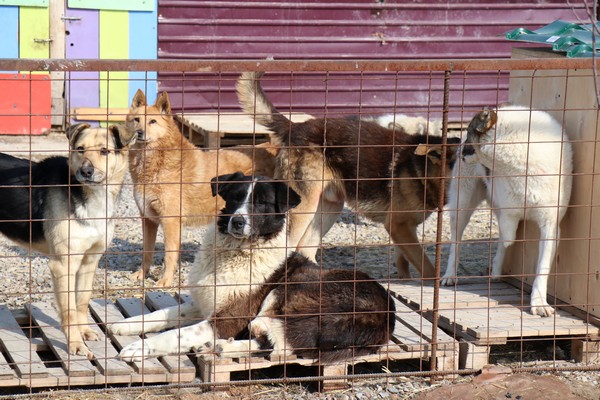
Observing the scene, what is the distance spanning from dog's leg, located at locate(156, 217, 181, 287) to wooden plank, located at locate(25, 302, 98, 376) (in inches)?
47.6

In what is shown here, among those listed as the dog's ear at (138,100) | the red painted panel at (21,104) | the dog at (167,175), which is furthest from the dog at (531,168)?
the red painted panel at (21,104)

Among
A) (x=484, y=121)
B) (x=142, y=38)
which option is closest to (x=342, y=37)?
(x=142, y=38)

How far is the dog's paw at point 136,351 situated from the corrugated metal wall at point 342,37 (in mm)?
6771

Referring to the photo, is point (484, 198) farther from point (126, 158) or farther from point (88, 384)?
point (88, 384)

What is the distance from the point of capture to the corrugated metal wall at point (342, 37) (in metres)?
11.7

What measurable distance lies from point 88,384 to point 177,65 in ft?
5.72

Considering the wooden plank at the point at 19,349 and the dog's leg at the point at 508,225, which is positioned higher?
the dog's leg at the point at 508,225

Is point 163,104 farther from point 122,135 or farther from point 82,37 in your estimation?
point 82,37

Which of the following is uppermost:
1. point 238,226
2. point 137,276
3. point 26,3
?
point 26,3

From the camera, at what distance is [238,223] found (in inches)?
204

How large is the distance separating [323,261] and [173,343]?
9.01ft

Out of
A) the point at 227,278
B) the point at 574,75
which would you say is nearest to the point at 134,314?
the point at 227,278

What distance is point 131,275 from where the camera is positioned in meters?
7.26

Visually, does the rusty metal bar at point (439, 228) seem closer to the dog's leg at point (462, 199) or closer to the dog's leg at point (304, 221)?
the dog's leg at point (462, 199)
